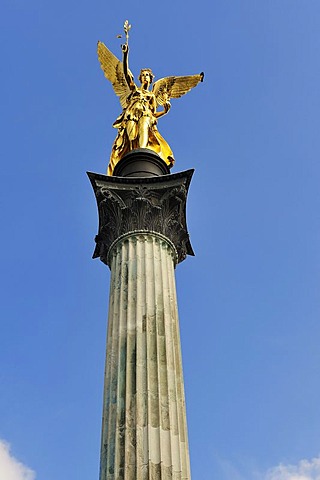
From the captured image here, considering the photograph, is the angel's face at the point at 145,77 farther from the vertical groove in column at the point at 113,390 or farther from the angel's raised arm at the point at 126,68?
the vertical groove in column at the point at 113,390

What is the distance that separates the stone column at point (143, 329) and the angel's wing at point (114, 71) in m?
6.27

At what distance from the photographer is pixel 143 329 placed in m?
16.4

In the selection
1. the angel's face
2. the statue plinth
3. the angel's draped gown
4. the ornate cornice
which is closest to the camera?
the ornate cornice

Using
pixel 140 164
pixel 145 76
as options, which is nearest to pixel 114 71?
pixel 145 76

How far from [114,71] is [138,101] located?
276 cm

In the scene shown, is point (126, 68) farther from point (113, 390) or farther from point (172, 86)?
point (113, 390)

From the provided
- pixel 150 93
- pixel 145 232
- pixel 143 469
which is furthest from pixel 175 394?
pixel 150 93

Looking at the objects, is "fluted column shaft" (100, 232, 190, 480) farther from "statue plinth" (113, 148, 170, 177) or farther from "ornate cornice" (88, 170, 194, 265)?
"statue plinth" (113, 148, 170, 177)

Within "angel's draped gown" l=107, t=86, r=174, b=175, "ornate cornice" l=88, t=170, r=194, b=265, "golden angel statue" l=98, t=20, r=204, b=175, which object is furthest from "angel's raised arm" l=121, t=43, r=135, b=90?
"ornate cornice" l=88, t=170, r=194, b=265

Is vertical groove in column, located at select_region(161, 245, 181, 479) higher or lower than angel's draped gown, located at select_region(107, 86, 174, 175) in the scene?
lower

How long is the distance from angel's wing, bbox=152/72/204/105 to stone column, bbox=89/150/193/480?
6.28 meters

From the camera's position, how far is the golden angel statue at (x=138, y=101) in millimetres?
22953

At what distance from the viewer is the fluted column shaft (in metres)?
13.9

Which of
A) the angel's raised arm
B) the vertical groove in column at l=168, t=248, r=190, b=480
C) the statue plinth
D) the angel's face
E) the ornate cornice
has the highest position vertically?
the angel's face
